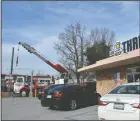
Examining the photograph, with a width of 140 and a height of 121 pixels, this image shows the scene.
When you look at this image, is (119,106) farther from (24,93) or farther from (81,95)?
(24,93)

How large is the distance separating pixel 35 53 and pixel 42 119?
1151 inches

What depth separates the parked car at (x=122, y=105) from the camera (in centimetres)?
955

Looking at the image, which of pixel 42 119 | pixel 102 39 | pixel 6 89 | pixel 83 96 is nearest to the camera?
pixel 42 119

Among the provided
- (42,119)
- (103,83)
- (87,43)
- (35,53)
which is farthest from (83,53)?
(42,119)

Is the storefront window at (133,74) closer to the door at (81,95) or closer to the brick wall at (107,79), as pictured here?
the brick wall at (107,79)

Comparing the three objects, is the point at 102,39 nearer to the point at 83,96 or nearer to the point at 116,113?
the point at 83,96

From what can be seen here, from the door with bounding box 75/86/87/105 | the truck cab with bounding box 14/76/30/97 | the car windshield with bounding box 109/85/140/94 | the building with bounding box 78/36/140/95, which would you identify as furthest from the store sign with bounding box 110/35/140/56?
the truck cab with bounding box 14/76/30/97

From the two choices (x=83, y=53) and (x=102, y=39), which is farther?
(x=102, y=39)

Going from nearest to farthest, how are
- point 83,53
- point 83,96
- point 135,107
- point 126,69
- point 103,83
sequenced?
1. point 135,107
2. point 83,96
3. point 126,69
4. point 103,83
5. point 83,53

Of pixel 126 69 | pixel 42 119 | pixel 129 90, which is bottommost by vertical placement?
pixel 42 119

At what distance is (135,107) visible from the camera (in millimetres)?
9531

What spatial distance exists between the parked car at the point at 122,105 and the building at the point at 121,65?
6124mm

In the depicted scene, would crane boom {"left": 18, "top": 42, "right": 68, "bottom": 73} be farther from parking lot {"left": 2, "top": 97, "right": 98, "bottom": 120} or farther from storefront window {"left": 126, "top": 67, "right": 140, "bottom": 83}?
parking lot {"left": 2, "top": 97, "right": 98, "bottom": 120}

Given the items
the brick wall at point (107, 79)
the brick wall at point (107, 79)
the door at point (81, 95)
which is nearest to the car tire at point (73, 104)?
the door at point (81, 95)
